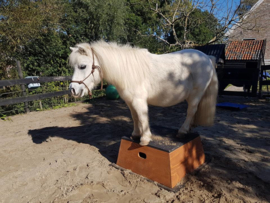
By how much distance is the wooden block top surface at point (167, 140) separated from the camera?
2.18 metres

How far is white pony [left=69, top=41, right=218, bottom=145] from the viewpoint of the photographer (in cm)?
197

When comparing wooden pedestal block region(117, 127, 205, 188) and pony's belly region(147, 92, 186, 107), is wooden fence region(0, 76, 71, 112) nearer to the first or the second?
wooden pedestal block region(117, 127, 205, 188)

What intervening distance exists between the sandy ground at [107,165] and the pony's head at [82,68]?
3.99ft

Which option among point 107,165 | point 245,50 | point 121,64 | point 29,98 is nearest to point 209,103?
point 121,64

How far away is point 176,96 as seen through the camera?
2.20m

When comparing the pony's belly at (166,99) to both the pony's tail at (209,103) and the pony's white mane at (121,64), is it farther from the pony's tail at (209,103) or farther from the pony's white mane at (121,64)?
the pony's tail at (209,103)

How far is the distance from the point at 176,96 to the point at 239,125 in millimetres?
2866

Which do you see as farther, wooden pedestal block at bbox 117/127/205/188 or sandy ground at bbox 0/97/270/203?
wooden pedestal block at bbox 117/127/205/188

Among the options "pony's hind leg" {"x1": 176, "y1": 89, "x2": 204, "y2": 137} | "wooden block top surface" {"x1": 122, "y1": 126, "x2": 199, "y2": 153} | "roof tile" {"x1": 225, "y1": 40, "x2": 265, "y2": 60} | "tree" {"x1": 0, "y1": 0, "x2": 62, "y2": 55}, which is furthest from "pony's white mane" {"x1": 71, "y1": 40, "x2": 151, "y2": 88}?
"roof tile" {"x1": 225, "y1": 40, "x2": 265, "y2": 60}

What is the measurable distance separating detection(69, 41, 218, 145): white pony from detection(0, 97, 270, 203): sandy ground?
714 millimetres

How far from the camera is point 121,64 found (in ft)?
6.61

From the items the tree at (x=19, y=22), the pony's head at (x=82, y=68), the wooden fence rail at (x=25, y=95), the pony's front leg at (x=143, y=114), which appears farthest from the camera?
the tree at (x=19, y=22)

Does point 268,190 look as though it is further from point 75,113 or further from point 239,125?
point 75,113

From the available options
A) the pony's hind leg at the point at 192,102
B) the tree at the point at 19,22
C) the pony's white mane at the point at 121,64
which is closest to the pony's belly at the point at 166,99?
the pony's hind leg at the point at 192,102
